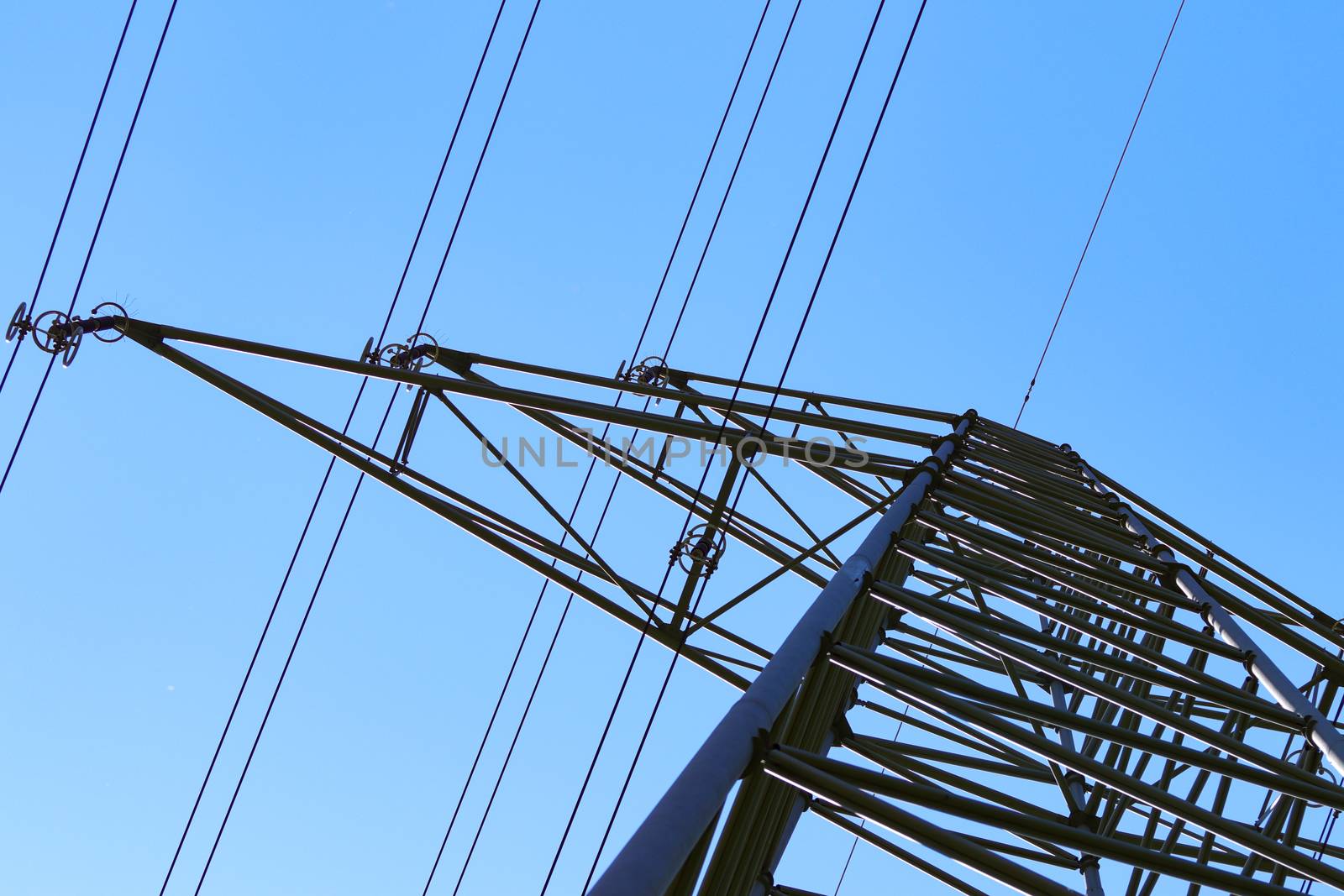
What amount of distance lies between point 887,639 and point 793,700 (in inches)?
114

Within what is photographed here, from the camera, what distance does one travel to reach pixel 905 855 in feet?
25.8

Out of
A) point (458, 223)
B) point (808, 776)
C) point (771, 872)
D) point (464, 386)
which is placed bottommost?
point (771, 872)

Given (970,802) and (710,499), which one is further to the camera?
(710,499)

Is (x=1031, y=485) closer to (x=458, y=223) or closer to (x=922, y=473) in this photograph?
(x=922, y=473)

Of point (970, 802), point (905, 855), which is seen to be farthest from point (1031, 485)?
point (970, 802)

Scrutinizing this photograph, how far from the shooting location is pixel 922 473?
10969 mm

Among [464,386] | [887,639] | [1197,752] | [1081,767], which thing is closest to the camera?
[1081,767]

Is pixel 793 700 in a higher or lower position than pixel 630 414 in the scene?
lower

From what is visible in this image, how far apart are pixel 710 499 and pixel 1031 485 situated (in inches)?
130

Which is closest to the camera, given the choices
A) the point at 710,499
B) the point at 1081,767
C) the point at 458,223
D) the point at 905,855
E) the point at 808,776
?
the point at 808,776

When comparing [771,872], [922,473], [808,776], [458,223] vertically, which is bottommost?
[771,872]

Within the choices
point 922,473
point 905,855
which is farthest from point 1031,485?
point 905,855

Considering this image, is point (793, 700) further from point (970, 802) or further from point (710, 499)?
point (710, 499)

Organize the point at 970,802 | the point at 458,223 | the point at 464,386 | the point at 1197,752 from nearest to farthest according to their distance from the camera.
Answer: the point at 970,802 → the point at 1197,752 → the point at 464,386 → the point at 458,223
